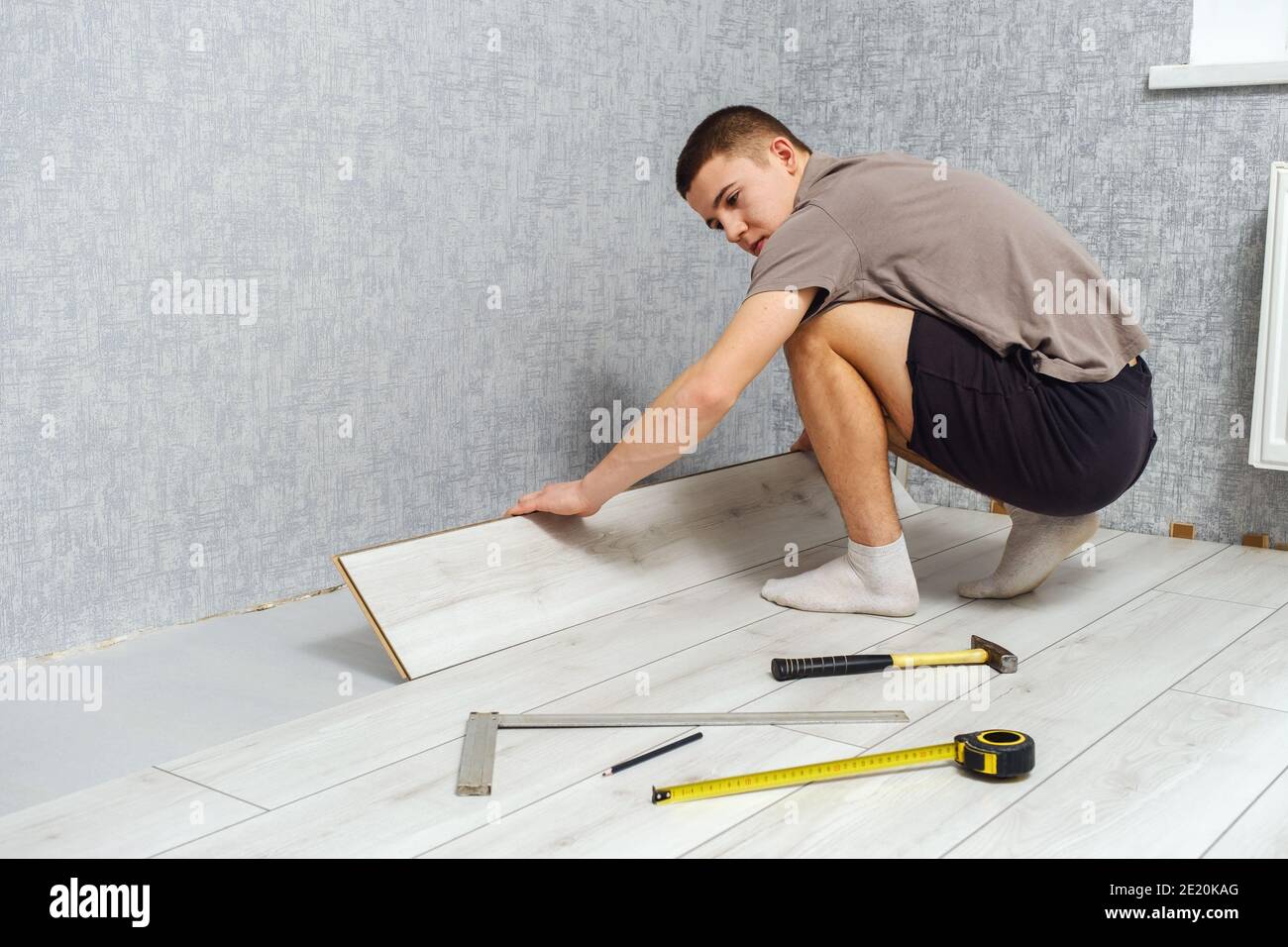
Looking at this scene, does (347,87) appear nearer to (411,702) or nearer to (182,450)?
(182,450)

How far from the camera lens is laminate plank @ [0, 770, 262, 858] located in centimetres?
108

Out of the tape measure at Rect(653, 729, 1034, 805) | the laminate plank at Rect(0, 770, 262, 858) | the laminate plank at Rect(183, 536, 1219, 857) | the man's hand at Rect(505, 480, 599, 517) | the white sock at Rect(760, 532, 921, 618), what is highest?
the man's hand at Rect(505, 480, 599, 517)

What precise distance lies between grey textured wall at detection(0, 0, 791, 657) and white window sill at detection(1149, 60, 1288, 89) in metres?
0.88

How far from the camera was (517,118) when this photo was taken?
2.11 metres

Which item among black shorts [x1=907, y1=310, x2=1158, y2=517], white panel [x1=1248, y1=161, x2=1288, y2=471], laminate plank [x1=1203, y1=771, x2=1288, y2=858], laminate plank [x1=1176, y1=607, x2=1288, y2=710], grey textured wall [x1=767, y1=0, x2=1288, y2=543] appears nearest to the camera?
laminate plank [x1=1203, y1=771, x2=1288, y2=858]

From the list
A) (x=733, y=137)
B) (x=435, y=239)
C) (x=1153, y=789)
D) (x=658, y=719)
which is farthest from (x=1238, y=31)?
(x=658, y=719)

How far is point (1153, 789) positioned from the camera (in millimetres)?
1182

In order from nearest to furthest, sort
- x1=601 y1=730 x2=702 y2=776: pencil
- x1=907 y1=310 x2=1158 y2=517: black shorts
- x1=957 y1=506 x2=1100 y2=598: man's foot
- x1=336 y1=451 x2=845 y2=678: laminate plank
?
1. x1=601 y1=730 x2=702 y2=776: pencil
2. x1=336 y1=451 x2=845 y2=678: laminate plank
3. x1=907 y1=310 x2=1158 y2=517: black shorts
4. x1=957 y1=506 x2=1100 y2=598: man's foot

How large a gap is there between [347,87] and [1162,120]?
1.49 meters

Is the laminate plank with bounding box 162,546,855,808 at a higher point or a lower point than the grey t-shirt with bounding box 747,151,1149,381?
lower

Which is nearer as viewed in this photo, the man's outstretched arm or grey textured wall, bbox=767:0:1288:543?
the man's outstretched arm

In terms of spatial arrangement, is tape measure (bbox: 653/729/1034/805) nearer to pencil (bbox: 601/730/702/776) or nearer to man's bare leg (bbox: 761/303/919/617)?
pencil (bbox: 601/730/702/776)

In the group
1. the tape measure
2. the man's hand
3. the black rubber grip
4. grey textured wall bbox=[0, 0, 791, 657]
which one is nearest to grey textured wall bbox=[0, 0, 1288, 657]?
grey textured wall bbox=[0, 0, 791, 657]

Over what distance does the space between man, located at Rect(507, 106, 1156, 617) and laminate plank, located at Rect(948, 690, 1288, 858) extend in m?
0.44
